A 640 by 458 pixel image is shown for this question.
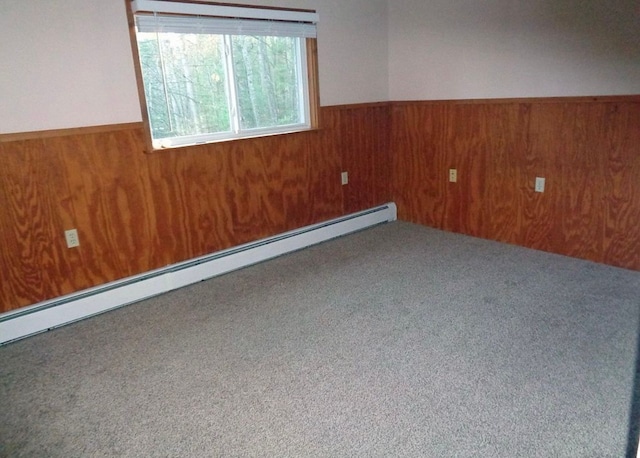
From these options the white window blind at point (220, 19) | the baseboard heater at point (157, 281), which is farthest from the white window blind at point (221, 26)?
the baseboard heater at point (157, 281)

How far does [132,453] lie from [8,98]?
71.0 inches

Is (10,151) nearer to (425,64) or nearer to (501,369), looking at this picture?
(501,369)

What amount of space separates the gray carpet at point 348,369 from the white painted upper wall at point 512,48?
3.94ft

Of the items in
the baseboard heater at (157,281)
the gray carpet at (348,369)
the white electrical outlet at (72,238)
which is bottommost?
the gray carpet at (348,369)

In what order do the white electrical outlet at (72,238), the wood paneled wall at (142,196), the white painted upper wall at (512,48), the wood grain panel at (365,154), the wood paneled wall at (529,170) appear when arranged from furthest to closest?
1. the wood grain panel at (365,154)
2. the wood paneled wall at (529,170)
3. the white painted upper wall at (512,48)
4. the white electrical outlet at (72,238)
5. the wood paneled wall at (142,196)

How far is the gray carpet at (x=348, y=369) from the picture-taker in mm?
1622

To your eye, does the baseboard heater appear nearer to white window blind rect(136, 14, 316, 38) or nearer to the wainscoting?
the wainscoting

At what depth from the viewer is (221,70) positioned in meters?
3.04

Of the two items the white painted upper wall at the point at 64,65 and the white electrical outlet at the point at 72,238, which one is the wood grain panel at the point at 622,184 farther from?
the white electrical outlet at the point at 72,238

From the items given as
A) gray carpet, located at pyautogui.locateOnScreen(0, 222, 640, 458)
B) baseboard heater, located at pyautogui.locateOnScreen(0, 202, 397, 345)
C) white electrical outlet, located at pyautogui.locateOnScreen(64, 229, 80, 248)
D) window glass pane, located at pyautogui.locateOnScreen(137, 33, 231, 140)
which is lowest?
gray carpet, located at pyautogui.locateOnScreen(0, 222, 640, 458)

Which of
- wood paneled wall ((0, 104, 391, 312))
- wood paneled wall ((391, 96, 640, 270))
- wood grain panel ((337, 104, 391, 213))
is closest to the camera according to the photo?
wood paneled wall ((0, 104, 391, 312))

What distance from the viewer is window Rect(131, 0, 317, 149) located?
8.87 feet

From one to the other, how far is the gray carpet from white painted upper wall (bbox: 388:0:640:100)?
3.94 feet

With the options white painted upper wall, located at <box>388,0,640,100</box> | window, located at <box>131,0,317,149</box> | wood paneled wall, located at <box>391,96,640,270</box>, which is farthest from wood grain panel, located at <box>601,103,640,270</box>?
window, located at <box>131,0,317,149</box>
